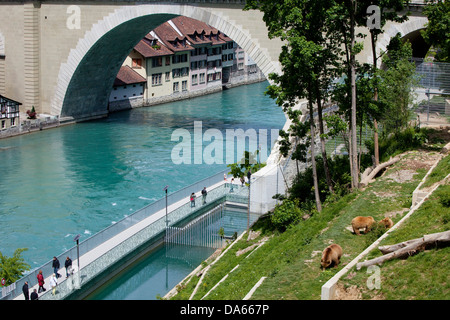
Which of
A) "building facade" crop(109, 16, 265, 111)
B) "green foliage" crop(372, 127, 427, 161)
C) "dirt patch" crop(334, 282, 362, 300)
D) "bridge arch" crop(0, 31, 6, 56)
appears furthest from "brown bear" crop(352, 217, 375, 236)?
"building facade" crop(109, 16, 265, 111)

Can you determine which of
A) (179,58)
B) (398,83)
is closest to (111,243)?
(398,83)

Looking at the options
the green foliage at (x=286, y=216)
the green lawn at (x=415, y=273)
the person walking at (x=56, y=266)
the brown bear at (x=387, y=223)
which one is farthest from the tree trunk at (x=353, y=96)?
the person walking at (x=56, y=266)

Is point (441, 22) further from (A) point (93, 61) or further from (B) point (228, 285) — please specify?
(A) point (93, 61)

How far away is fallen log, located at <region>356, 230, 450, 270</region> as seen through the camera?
11680mm

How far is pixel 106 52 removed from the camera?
5056 cm

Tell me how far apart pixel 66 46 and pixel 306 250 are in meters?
37.3

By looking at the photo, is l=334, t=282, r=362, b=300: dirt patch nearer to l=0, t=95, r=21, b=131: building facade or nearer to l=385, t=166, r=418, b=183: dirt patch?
l=385, t=166, r=418, b=183: dirt patch

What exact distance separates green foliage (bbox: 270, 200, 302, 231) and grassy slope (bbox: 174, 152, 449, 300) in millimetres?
461

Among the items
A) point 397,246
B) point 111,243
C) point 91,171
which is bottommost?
point 111,243

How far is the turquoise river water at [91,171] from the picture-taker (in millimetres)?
28078

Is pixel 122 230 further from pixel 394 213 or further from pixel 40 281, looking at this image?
pixel 394 213

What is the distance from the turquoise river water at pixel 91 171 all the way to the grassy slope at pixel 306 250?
9.65m
